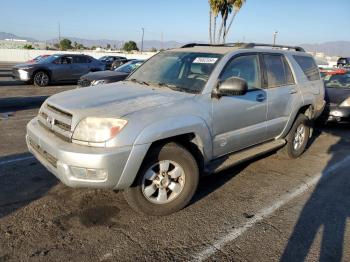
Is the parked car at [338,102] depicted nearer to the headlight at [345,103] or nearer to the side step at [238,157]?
the headlight at [345,103]

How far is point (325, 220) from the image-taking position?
144 inches

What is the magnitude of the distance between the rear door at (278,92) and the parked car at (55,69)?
12.8 meters

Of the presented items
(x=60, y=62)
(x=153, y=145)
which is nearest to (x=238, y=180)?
(x=153, y=145)

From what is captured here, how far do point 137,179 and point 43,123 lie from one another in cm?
134

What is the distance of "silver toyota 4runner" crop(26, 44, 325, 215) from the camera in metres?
3.20

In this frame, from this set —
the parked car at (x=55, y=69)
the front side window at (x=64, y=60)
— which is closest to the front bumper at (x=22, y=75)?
the parked car at (x=55, y=69)

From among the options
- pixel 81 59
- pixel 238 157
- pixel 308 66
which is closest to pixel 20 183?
pixel 238 157

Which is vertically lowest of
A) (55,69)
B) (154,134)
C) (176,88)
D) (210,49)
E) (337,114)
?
(337,114)

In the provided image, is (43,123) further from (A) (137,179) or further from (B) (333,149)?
(B) (333,149)

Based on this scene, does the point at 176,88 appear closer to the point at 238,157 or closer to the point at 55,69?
the point at 238,157

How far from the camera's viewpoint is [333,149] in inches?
257

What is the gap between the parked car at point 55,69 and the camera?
1523cm

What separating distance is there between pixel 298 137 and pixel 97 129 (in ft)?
12.6

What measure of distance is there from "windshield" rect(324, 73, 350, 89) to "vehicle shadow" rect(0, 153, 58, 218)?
25.7 ft
